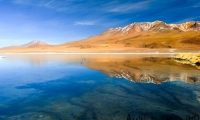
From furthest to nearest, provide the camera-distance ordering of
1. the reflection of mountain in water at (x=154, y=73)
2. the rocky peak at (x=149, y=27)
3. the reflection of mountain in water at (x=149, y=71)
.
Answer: the rocky peak at (x=149, y=27), the reflection of mountain in water at (x=149, y=71), the reflection of mountain in water at (x=154, y=73)

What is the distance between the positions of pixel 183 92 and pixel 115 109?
410 centimetres

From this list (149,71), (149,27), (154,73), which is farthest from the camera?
(149,27)

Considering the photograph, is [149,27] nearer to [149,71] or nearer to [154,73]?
[149,71]

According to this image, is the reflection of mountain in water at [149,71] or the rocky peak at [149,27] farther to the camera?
the rocky peak at [149,27]

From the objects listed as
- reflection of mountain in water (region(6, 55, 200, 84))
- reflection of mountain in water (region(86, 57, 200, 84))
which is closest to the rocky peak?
reflection of mountain in water (region(6, 55, 200, 84))

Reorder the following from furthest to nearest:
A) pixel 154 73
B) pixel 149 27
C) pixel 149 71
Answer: pixel 149 27, pixel 149 71, pixel 154 73

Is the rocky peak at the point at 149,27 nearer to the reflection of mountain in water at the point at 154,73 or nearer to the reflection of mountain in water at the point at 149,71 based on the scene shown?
the reflection of mountain in water at the point at 149,71

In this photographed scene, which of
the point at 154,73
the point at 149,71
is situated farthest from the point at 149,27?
the point at 154,73

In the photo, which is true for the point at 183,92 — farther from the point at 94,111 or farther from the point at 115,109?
the point at 94,111

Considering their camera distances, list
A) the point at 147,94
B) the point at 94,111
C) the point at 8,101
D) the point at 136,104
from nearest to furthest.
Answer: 1. the point at 94,111
2. the point at 136,104
3. the point at 8,101
4. the point at 147,94

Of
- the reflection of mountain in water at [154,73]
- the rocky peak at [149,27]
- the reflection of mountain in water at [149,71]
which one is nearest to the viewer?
the reflection of mountain in water at [154,73]

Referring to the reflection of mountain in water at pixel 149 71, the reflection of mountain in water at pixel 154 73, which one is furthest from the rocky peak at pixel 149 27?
the reflection of mountain in water at pixel 154 73

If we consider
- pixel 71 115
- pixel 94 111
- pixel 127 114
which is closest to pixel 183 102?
pixel 127 114

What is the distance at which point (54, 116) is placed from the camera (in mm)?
6184
